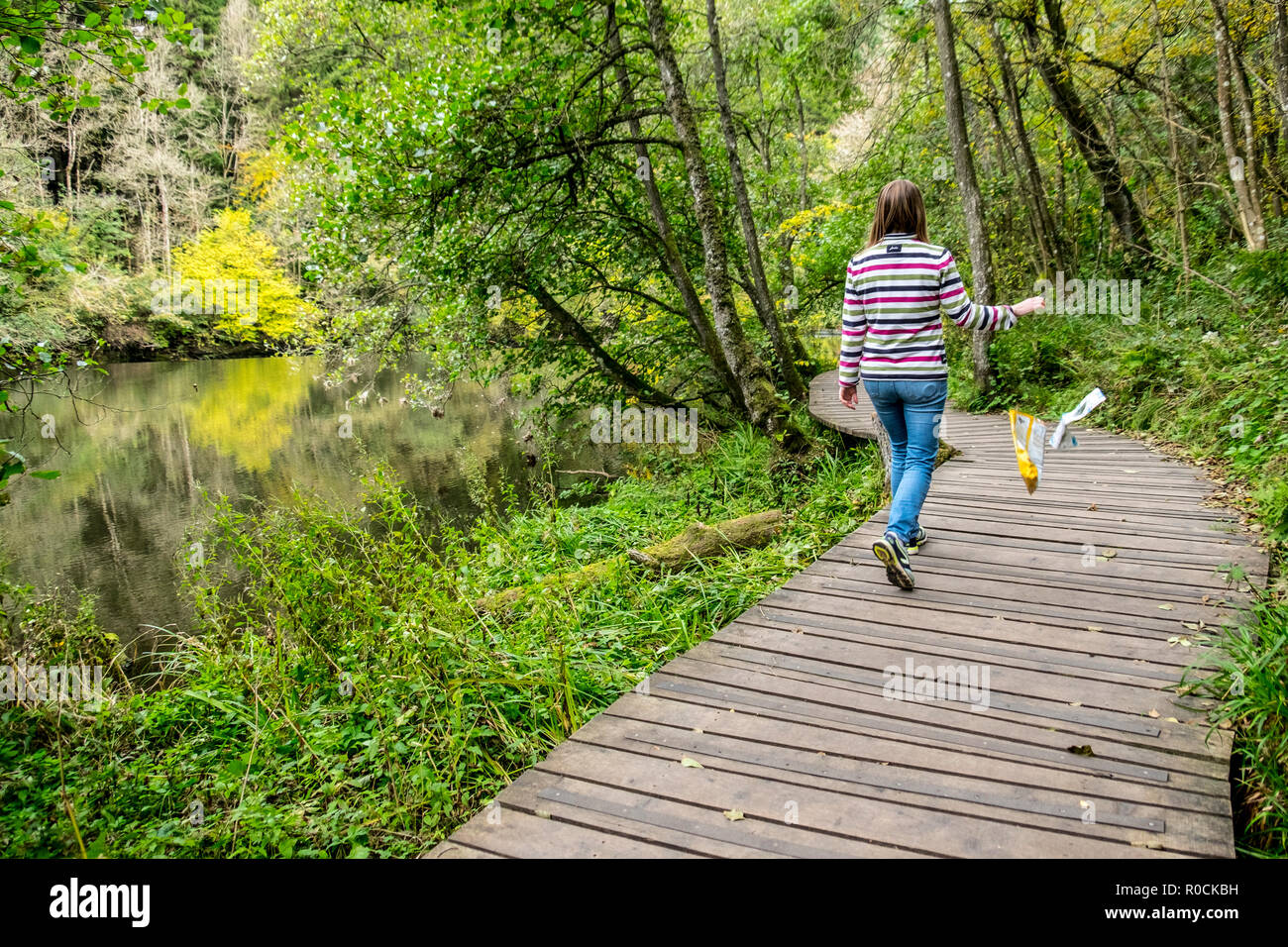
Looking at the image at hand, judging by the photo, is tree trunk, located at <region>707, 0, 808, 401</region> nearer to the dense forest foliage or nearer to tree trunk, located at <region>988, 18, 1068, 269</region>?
the dense forest foliage

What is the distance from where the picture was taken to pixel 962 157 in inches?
371

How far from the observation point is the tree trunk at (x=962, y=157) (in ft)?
29.4

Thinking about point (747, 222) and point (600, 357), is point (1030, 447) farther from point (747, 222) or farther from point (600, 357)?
point (600, 357)

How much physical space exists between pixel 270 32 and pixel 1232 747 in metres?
A: 12.2

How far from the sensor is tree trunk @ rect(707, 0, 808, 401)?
10.7 m

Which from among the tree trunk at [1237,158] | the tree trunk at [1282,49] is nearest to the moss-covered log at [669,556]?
the tree trunk at [1282,49]

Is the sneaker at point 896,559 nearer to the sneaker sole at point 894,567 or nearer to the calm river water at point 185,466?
the sneaker sole at point 894,567

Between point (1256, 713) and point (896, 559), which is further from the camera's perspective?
point (896, 559)

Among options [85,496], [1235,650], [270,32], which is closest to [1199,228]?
[1235,650]

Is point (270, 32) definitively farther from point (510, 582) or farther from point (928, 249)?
point (928, 249)

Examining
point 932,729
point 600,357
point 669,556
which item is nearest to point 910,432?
point 932,729

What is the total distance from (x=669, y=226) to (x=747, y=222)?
55.7 inches
